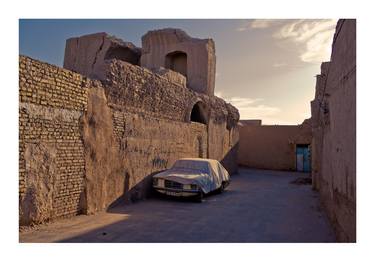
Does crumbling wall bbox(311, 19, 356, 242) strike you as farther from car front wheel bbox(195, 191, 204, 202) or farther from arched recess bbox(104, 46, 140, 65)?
arched recess bbox(104, 46, 140, 65)

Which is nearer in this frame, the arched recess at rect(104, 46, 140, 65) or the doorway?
the arched recess at rect(104, 46, 140, 65)

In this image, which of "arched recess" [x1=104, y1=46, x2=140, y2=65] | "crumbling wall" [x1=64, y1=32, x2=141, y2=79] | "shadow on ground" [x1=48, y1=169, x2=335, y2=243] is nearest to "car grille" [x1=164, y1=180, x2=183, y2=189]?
"shadow on ground" [x1=48, y1=169, x2=335, y2=243]

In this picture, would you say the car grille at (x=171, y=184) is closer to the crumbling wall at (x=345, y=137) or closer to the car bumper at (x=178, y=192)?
the car bumper at (x=178, y=192)

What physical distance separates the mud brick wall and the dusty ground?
452mm

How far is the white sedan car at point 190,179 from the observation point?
9898mm

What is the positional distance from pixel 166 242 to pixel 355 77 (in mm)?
3808

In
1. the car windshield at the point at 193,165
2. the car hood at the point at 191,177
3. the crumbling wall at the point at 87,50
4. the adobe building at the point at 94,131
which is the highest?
the crumbling wall at the point at 87,50

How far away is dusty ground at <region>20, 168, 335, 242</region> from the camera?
593 cm

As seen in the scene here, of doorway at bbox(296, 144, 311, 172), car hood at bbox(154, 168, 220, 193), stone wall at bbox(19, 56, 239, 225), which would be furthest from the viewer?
doorway at bbox(296, 144, 311, 172)

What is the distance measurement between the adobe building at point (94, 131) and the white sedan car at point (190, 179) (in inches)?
22.5

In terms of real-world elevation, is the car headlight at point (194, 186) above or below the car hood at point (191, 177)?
below

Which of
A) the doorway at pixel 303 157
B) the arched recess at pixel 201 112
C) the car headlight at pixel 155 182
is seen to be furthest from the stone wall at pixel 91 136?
→ the doorway at pixel 303 157

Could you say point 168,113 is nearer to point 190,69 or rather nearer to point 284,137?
point 190,69

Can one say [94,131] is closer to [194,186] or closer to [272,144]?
[194,186]
